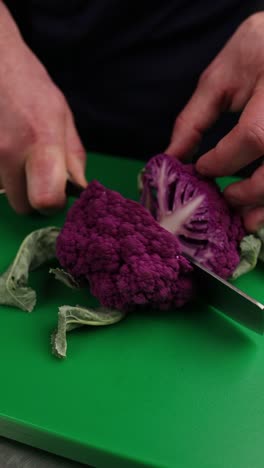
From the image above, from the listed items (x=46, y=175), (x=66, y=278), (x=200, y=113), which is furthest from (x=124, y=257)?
(x=200, y=113)

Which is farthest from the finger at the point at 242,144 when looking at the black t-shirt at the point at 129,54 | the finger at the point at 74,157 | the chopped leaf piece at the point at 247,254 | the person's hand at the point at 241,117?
the black t-shirt at the point at 129,54

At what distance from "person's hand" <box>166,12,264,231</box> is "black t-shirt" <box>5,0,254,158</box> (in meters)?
0.18

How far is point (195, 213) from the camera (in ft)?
3.11

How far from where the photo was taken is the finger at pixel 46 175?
98cm

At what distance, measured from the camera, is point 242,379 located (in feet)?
2.67

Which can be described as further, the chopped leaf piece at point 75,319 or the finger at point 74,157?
the finger at point 74,157

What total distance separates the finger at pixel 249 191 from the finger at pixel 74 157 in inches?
10.9

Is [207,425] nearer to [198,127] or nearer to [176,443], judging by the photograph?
[176,443]

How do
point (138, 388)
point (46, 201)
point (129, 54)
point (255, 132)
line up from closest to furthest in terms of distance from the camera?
point (138, 388) < point (255, 132) < point (46, 201) < point (129, 54)

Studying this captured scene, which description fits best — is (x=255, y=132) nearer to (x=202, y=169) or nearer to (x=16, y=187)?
(x=202, y=169)

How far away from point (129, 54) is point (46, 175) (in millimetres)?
451

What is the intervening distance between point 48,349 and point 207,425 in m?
0.26

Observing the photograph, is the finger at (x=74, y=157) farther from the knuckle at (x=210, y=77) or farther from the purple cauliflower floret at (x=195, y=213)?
the knuckle at (x=210, y=77)

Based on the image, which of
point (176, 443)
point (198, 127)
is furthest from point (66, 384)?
point (198, 127)
